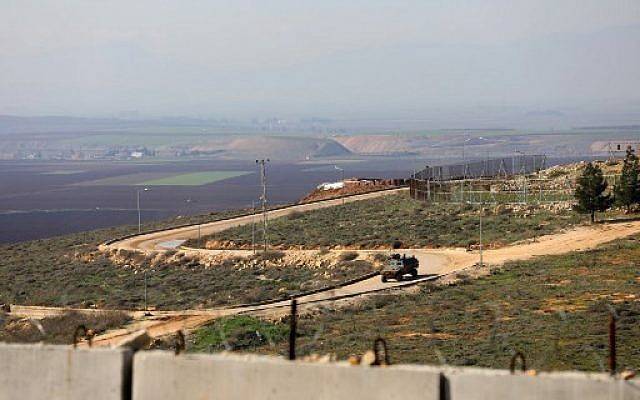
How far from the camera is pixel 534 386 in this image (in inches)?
337

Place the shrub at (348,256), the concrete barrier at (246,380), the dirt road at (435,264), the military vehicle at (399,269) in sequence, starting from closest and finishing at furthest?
the concrete barrier at (246,380), the dirt road at (435,264), the military vehicle at (399,269), the shrub at (348,256)

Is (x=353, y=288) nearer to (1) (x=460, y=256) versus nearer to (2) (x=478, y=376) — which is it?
(1) (x=460, y=256)

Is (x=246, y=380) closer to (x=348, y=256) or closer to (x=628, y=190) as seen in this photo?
(x=348, y=256)

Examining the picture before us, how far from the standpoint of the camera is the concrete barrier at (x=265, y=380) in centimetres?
873

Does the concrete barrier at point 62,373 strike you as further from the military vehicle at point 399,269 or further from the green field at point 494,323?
the military vehicle at point 399,269

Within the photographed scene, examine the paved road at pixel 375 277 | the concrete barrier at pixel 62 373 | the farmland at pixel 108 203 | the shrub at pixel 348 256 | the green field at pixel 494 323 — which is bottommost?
the farmland at pixel 108 203

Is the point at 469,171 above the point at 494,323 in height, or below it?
below

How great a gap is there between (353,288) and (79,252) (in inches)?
1157

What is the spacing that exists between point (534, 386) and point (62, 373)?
172 inches

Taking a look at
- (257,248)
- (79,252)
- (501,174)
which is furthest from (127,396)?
(501,174)

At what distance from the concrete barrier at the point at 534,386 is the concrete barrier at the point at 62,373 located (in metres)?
3.05

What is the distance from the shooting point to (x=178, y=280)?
47625 millimetres


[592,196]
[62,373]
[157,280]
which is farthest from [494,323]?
[592,196]

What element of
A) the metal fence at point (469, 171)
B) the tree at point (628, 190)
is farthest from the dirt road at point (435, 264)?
the metal fence at point (469, 171)
